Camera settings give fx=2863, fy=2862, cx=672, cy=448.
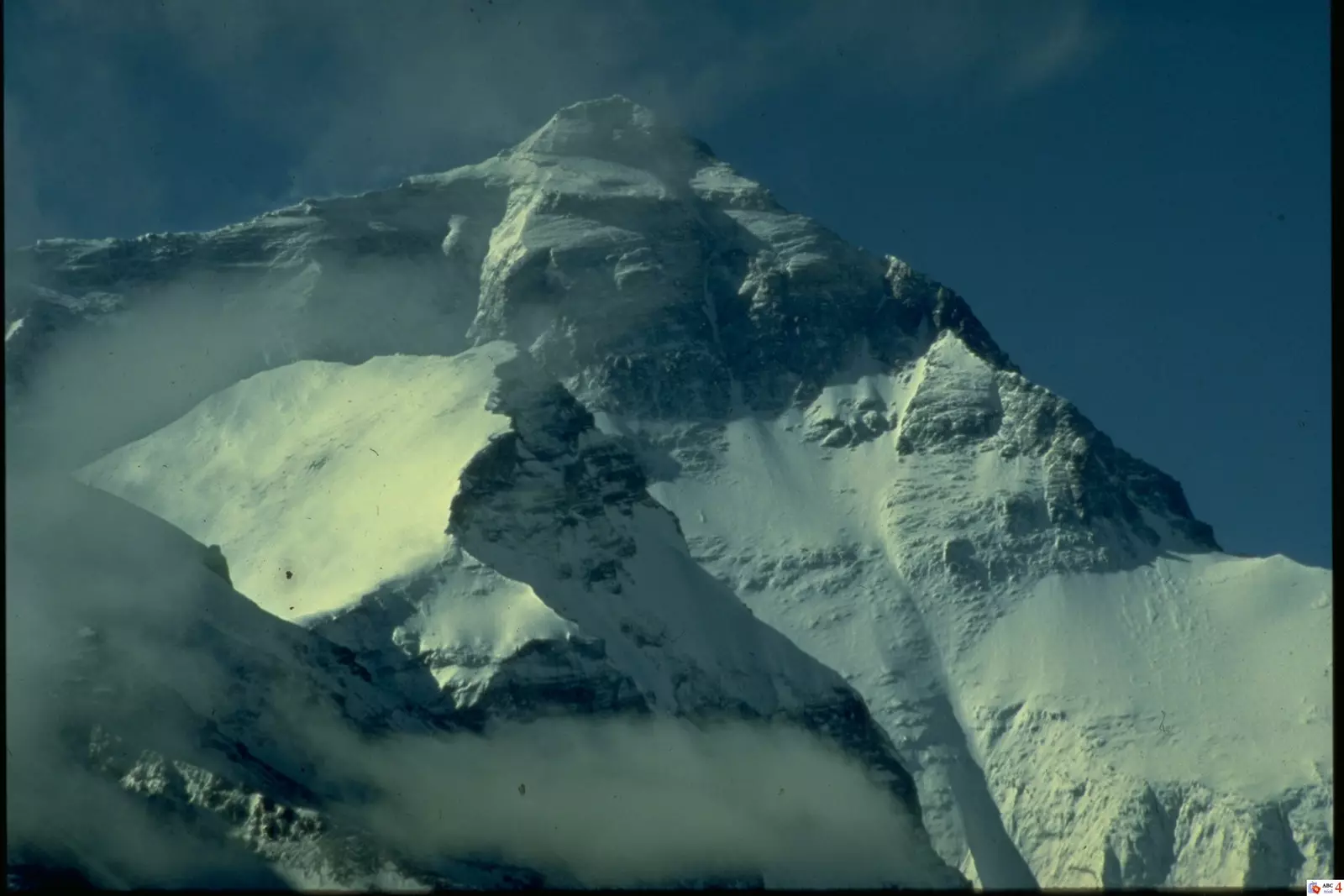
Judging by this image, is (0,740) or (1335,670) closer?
(1335,670)

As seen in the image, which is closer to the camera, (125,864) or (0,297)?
(0,297)

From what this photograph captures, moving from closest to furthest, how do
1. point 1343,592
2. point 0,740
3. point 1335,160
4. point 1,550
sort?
point 1343,592, point 1335,160, point 1,550, point 0,740

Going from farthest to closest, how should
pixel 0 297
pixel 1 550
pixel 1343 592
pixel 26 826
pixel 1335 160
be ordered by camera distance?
pixel 26 826 → pixel 0 297 → pixel 1 550 → pixel 1335 160 → pixel 1343 592

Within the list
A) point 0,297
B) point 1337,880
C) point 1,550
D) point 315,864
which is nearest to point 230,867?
point 315,864

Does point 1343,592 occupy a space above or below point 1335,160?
below

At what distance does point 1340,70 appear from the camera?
7219cm

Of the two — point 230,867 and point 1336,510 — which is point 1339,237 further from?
point 230,867

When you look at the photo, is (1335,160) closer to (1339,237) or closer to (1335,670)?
(1339,237)

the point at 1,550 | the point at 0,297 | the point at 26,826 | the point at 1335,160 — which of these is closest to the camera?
the point at 1335,160

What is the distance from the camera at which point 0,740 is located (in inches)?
3856

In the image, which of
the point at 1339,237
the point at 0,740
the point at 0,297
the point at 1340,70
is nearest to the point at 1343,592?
the point at 1339,237

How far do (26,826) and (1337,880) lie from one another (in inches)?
5159

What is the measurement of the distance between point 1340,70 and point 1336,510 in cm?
1194

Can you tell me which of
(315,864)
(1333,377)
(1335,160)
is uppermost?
(1335,160)
